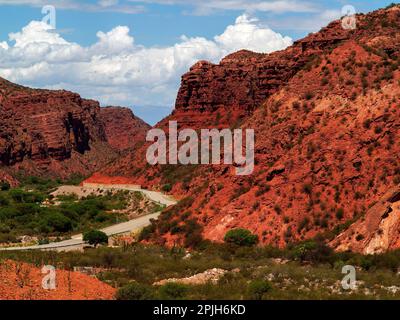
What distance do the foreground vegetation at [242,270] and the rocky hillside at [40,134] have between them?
10836cm

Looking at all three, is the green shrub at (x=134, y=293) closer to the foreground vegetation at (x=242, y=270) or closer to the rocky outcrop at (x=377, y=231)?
the foreground vegetation at (x=242, y=270)

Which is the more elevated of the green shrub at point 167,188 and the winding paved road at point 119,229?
the green shrub at point 167,188

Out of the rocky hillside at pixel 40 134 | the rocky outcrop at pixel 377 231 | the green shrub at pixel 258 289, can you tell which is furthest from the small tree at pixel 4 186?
the green shrub at pixel 258 289

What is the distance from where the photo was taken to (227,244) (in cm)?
4597

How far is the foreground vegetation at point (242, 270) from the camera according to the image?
29328 millimetres

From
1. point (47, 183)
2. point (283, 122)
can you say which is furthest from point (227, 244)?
point (47, 183)

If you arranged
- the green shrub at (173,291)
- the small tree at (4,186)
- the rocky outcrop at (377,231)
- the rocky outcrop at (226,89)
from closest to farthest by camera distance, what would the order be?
the green shrub at (173,291) → the rocky outcrop at (377,231) → the rocky outcrop at (226,89) → the small tree at (4,186)

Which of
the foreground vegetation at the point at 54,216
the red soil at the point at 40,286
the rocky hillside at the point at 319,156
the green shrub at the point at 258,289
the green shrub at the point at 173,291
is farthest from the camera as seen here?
the foreground vegetation at the point at 54,216

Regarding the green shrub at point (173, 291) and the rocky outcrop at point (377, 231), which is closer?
the green shrub at point (173, 291)

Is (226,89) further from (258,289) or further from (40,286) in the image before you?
(40,286)

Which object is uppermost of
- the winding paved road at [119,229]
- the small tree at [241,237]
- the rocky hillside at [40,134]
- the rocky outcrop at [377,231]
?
the rocky hillside at [40,134]

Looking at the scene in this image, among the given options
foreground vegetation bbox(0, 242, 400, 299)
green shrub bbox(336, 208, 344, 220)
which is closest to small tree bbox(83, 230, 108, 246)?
foreground vegetation bbox(0, 242, 400, 299)

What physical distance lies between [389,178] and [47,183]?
104427 mm
